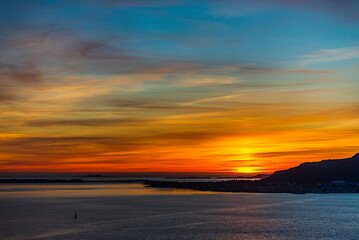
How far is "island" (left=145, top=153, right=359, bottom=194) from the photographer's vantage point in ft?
432

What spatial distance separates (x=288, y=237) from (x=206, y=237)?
8.05m

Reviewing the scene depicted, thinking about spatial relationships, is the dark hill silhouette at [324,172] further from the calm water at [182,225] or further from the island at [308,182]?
the calm water at [182,225]

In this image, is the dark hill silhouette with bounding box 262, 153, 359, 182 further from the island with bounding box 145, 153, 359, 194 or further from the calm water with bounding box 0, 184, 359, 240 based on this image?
the calm water with bounding box 0, 184, 359, 240

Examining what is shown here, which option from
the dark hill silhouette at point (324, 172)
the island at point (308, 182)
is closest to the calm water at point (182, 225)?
the island at point (308, 182)

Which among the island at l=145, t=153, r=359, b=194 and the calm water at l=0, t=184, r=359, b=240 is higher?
the island at l=145, t=153, r=359, b=194

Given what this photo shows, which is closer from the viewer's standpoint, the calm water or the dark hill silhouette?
the calm water

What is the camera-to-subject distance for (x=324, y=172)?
176375 mm

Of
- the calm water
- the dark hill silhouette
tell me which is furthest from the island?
the calm water

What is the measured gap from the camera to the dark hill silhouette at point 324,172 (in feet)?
543

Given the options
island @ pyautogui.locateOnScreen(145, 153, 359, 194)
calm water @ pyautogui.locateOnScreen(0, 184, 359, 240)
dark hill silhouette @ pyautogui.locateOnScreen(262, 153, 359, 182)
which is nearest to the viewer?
calm water @ pyautogui.locateOnScreen(0, 184, 359, 240)

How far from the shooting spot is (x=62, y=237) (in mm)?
41812

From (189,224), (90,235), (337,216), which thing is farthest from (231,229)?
(337,216)

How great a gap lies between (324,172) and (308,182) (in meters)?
29.6

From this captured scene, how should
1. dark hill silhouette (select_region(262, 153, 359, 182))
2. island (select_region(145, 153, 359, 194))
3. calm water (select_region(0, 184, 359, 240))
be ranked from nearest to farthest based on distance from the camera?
1. calm water (select_region(0, 184, 359, 240))
2. island (select_region(145, 153, 359, 194))
3. dark hill silhouette (select_region(262, 153, 359, 182))
